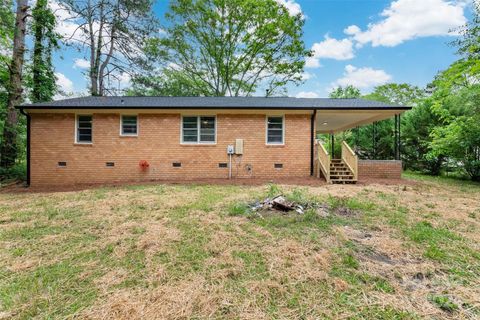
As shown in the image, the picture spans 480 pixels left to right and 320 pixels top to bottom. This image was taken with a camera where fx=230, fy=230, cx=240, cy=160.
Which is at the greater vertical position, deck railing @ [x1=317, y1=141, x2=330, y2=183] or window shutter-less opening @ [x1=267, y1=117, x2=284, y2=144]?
window shutter-less opening @ [x1=267, y1=117, x2=284, y2=144]

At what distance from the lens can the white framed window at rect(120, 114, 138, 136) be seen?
968 centimetres

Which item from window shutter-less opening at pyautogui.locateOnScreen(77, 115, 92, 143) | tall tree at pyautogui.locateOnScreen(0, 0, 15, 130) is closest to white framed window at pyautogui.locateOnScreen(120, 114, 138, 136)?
window shutter-less opening at pyautogui.locateOnScreen(77, 115, 92, 143)

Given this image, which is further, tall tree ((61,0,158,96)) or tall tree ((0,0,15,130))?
tall tree ((61,0,158,96))

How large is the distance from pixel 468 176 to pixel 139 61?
20.9m

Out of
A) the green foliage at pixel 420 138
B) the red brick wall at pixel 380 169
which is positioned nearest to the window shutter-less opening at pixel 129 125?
the red brick wall at pixel 380 169

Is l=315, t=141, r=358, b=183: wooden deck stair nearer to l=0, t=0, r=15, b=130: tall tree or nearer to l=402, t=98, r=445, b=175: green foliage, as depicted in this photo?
l=402, t=98, r=445, b=175: green foliage

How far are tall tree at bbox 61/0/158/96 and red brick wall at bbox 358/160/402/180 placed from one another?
1565 centimetres

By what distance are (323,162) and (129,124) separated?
8.26 meters

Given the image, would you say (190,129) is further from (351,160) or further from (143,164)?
(351,160)

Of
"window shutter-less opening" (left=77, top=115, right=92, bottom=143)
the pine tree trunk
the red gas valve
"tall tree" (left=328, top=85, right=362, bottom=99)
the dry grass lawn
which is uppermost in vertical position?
"tall tree" (left=328, top=85, right=362, bottom=99)

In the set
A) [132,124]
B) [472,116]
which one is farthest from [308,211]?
[472,116]

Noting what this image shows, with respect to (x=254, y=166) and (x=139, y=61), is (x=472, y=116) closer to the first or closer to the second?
(x=254, y=166)

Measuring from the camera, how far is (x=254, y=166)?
979 centimetres

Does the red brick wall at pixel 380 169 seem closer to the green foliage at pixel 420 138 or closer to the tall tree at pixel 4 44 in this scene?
the green foliage at pixel 420 138
